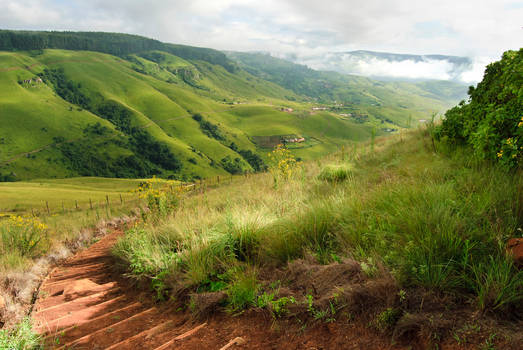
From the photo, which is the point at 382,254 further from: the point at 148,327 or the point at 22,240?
the point at 22,240

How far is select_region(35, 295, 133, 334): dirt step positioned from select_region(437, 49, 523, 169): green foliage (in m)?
5.72

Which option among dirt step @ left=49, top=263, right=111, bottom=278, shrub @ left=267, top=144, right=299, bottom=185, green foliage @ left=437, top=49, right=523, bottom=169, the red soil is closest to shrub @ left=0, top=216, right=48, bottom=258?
dirt step @ left=49, top=263, right=111, bottom=278

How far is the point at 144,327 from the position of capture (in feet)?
11.7

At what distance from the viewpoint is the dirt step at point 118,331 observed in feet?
10.7

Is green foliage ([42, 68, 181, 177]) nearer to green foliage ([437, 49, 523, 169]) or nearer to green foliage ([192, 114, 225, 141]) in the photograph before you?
green foliage ([192, 114, 225, 141])

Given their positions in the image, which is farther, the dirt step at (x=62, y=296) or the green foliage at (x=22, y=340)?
the dirt step at (x=62, y=296)

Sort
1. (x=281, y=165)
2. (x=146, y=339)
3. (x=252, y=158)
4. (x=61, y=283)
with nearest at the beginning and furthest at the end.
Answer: (x=146, y=339)
(x=61, y=283)
(x=281, y=165)
(x=252, y=158)

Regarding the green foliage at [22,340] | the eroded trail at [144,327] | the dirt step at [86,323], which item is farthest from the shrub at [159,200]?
the green foliage at [22,340]

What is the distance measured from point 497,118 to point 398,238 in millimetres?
2834

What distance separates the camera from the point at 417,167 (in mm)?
6691

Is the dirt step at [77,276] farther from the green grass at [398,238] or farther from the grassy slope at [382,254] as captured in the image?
the grassy slope at [382,254]

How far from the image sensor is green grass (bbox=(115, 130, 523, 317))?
249 centimetres

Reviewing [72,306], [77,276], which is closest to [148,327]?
[72,306]

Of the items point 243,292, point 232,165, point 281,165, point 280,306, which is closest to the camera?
point 280,306
